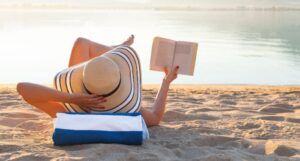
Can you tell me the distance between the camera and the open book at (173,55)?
3.69 m

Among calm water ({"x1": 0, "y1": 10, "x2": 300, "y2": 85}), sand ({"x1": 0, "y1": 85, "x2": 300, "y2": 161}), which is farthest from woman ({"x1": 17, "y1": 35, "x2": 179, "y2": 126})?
calm water ({"x1": 0, "y1": 10, "x2": 300, "y2": 85})

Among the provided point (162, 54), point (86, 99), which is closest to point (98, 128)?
point (86, 99)

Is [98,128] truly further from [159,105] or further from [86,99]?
[159,105]

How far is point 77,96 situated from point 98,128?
8.5 inches

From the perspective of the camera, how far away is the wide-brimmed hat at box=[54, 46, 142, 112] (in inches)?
117

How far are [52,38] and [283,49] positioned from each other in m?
5.36

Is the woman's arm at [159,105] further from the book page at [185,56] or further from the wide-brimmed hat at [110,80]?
the wide-brimmed hat at [110,80]

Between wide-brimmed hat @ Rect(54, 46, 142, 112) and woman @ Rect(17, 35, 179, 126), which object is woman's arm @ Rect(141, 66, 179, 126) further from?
wide-brimmed hat @ Rect(54, 46, 142, 112)

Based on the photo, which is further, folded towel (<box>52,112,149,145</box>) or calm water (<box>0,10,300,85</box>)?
calm water (<box>0,10,300,85</box>)

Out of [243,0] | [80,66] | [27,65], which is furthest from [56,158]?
[243,0]

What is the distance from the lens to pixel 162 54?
376 centimetres

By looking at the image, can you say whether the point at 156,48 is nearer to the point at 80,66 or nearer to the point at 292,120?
the point at 80,66

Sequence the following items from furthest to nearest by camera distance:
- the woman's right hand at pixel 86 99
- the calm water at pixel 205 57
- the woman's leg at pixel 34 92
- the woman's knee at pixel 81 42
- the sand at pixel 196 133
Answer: the calm water at pixel 205 57, the woman's knee at pixel 81 42, the woman's leg at pixel 34 92, the woman's right hand at pixel 86 99, the sand at pixel 196 133

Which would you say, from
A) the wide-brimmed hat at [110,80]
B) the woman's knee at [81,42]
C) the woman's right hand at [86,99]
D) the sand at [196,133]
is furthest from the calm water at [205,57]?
the woman's right hand at [86,99]
